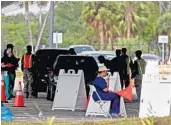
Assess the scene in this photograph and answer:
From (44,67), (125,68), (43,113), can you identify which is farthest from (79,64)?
(43,113)

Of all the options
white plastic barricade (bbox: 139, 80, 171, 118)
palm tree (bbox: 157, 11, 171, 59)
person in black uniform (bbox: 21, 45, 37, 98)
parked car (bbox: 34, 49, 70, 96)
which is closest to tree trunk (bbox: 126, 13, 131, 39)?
palm tree (bbox: 157, 11, 171, 59)

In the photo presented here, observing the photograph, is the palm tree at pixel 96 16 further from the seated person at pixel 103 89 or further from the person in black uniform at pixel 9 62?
the seated person at pixel 103 89

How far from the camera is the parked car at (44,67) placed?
23.0 metres

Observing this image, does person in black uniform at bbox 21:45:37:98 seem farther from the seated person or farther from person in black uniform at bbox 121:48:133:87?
the seated person

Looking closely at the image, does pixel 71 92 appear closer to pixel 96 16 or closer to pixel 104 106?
pixel 104 106

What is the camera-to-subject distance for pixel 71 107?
18281 millimetres

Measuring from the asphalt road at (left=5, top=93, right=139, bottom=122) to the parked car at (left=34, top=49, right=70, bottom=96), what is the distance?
4.48ft

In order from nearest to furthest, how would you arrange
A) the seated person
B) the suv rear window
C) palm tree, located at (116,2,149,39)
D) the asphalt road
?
the seated person → the asphalt road → the suv rear window → palm tree, located at (116,2,149,39)

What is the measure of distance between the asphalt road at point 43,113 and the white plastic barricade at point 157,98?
49.7 inches

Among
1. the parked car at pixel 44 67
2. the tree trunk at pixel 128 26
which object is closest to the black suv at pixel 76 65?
the parked car at pixel 44 67

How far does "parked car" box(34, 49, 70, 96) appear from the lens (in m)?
23.0

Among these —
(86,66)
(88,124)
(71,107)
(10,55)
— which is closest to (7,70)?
(10,55)

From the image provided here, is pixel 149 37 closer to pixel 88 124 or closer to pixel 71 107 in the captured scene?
pixel 71 107

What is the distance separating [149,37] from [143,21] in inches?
124
